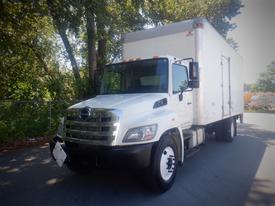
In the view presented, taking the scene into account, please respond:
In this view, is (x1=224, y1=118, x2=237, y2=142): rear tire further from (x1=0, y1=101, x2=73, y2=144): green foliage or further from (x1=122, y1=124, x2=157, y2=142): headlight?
(x1=0, y1=101, x2=73, y2=144): green foliage

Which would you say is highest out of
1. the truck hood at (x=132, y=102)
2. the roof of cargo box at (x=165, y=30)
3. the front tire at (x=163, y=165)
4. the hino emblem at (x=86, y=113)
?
the roof of cargo box at (x=165, y=30)

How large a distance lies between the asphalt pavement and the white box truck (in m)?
→ 0.40

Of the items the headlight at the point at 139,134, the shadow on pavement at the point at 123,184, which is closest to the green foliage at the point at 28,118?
the shadow on pavement at the point at 123,184

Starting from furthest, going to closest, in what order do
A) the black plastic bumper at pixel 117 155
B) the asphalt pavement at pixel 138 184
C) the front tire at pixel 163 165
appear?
1. the front tire at pixel 163 165
2. the asphalt pavement at pixel 138 184
3. the black plastic bumper at pixel 117 155

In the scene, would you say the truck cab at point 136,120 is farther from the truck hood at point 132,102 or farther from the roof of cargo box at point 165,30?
the roof of cargo box at point 165,30

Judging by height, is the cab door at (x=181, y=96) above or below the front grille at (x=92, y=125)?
above

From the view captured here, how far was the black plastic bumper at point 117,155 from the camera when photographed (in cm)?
425

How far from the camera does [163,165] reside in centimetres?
493

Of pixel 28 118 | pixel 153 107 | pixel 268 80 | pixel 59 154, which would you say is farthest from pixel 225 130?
pixel 268 80

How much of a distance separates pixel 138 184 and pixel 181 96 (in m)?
2.06

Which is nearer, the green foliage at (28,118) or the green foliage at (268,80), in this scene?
the green foliage at (28,118)

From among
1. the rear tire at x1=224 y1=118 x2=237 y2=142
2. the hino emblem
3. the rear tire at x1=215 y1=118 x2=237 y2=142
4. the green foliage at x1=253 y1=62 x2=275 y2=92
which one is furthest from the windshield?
the green foliage at x1=253 y1=62 x2=275 y2=92

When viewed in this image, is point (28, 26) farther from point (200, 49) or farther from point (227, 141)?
point (227, 141)

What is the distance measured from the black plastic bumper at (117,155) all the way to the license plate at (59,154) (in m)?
0.29
